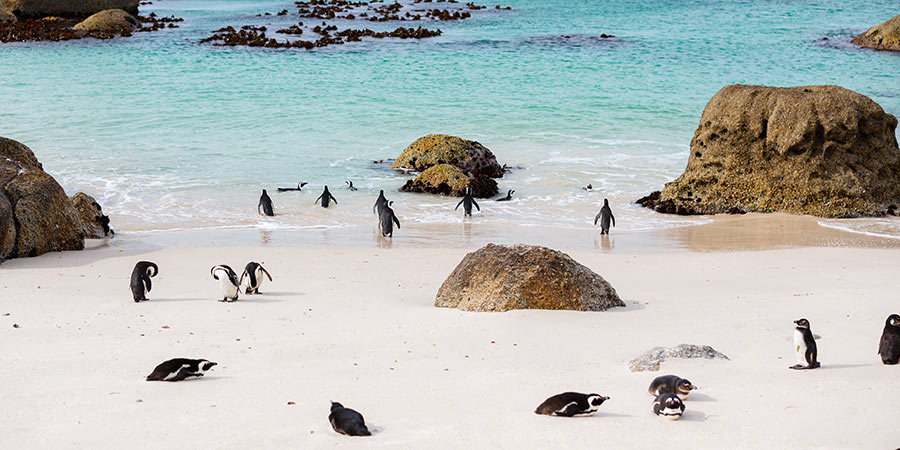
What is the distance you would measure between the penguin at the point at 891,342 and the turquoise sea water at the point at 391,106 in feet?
25.0

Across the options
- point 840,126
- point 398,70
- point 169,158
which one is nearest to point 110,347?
point 840,126

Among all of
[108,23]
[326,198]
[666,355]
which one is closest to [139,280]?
[666,355]

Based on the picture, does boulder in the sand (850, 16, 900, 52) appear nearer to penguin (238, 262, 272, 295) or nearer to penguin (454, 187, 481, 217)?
penguin (454, 187, 481, 217)

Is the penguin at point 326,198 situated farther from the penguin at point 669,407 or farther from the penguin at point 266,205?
the penguin at point 669,407

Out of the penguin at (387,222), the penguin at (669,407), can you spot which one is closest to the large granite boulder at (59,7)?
the penguin at (387,222)

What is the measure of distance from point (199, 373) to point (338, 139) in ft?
53.1

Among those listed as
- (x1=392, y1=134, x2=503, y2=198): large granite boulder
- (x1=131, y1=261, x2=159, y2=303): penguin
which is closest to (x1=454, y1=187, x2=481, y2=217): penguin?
(x1=392, y1=134, x2=503, y2=198): large granite boulder

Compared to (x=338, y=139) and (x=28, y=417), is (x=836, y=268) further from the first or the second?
(x=338, y=139)

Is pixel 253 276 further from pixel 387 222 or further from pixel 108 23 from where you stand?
pixel 108 23

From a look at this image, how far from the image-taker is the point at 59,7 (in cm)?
4644

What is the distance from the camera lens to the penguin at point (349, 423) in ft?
16.5

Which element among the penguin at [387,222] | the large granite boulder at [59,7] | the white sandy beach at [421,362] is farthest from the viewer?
the large granite boulder at [59,7]

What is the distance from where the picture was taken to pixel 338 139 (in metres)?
22.0

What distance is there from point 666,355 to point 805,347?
35.3 inches
